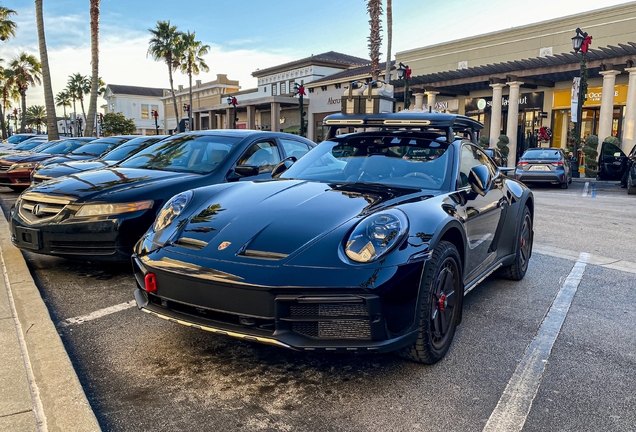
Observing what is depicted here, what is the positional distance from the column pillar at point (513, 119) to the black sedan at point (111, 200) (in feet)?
76.9

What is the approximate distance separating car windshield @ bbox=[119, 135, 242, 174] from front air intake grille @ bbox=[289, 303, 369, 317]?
3226 mm

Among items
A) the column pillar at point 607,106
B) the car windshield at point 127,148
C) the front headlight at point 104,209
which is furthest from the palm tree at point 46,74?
the column pillar at point 607,106

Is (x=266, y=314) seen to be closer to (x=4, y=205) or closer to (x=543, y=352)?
(x=543, y=352)

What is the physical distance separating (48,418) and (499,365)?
2.45 metres

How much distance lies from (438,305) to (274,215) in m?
1.10

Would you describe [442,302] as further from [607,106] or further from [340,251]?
[607,106]

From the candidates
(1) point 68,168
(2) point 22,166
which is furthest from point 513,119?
(1) point 68,168

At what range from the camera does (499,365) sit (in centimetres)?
315

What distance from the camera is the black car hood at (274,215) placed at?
285 cm

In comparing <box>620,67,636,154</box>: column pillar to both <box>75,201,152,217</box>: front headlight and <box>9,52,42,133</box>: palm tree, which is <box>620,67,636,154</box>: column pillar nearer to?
<box>75,201,152,217</box>: front headlight

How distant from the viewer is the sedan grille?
471cm

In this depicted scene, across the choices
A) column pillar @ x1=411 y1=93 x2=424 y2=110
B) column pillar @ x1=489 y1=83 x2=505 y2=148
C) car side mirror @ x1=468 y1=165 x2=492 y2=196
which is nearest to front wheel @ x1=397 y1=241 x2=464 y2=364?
car side mirror @ x1=468 y1=165 x2=492 y2=196

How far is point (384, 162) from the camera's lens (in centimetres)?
399

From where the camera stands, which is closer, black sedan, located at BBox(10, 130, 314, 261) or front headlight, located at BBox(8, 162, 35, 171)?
black sedan, located at BBox(10, 130, 314, 261)
